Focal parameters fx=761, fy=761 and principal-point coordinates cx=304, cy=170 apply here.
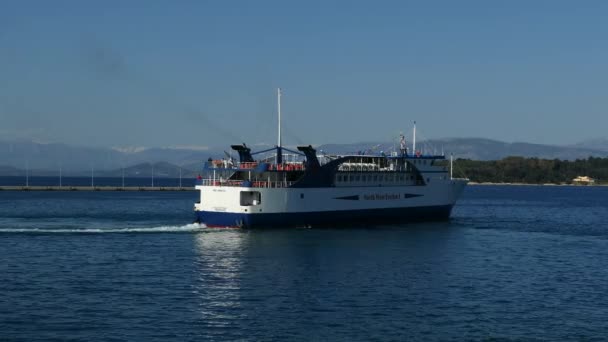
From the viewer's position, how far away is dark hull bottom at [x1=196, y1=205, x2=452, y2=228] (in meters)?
63.0

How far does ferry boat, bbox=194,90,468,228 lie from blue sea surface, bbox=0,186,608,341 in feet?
5.65

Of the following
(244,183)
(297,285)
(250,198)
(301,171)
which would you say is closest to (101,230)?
(250,198)

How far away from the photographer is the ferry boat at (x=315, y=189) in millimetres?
63469

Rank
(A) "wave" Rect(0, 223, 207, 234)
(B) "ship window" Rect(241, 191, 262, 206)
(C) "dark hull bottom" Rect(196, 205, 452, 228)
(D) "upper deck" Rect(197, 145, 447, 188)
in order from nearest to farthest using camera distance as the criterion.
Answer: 1. (C) "dark hull bottom" Rect(196, 205, 452, 228)
2. (B) "ship window" Rect(241, 191, 262, 206)
3. (A) "wave" Rect(0, 223, 207, 234)
4. (D) "upper deck" Rect(197, 145, 447, 188)

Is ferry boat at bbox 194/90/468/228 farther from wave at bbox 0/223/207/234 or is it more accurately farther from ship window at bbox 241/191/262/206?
wave at bbox 0/223/207/234

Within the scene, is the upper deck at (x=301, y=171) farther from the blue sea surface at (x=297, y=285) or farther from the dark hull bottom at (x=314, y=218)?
the blue sea surface at (x=297, y=285)

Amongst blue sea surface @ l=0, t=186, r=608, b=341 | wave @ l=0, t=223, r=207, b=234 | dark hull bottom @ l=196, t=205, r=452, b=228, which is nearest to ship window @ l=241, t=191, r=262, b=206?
dark hull bottom @ l=196, t=205, r=452, b=228

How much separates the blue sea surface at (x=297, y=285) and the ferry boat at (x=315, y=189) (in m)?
1.72

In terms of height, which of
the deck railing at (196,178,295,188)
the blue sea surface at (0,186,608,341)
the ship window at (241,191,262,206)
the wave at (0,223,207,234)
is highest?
the deck railing at (196,178,295,188)

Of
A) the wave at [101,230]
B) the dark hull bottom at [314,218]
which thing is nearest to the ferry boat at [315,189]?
the dark hull bottom at [314,218]

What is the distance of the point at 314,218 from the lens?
6619 cm

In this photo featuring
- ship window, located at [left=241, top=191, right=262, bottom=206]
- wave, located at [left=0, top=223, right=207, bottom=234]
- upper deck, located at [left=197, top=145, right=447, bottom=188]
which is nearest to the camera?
ship window, located at [left=241, top=191, right=262, bottom=206]

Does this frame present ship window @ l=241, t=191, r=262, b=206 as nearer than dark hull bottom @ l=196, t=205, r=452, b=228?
No

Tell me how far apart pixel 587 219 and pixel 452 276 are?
55.3 metres
